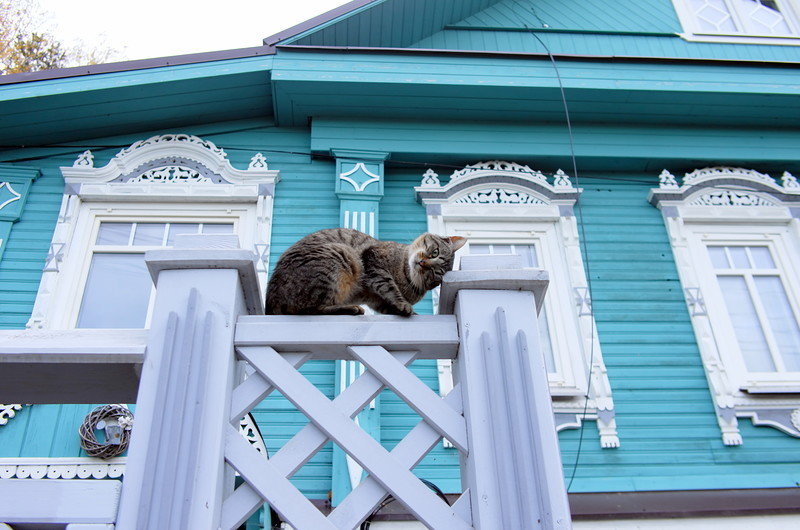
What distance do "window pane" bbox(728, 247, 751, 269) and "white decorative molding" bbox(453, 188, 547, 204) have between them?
1.97 m

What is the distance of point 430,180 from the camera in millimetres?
6348

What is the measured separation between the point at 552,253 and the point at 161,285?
15.7 ft

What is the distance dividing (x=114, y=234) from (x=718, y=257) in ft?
19.4

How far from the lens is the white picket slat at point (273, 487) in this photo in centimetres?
155

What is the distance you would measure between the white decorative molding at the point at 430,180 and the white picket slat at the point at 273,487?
485 centimetres

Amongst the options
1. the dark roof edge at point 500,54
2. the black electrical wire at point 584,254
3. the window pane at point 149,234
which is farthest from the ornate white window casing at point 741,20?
the window pane at point 149,234

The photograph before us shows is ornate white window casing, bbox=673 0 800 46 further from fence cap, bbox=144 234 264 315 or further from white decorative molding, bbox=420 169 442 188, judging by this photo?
fence cap, bbox=144 234 264 315

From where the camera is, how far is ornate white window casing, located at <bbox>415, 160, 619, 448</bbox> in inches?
216

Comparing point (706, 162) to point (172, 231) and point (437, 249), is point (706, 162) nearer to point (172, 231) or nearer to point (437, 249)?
point (437, 249)

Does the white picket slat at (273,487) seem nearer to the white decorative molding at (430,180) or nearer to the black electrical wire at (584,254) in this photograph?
the black electrical wire at (584,254)

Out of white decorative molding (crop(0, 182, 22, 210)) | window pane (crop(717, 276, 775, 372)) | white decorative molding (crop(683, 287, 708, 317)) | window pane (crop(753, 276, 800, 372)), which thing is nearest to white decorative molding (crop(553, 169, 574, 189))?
white decorative molding (crop(683, 287, 708, 317))

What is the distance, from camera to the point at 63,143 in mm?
6375

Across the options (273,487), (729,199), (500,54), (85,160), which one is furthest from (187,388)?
(729,199)

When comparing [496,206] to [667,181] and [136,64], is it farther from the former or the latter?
[136,64]
